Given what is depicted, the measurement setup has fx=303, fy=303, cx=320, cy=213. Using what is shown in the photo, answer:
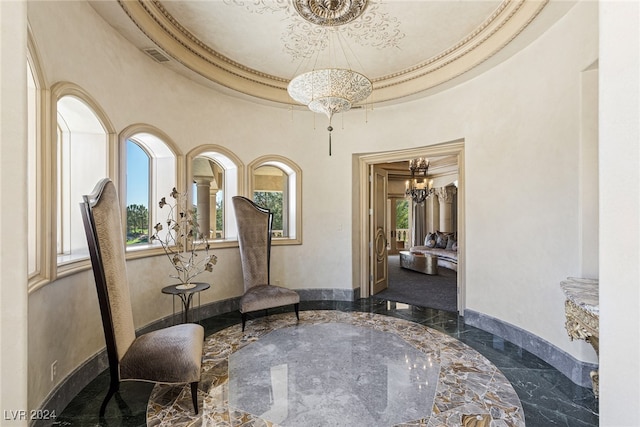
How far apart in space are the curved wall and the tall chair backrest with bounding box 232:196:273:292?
Result: 407 millimetres

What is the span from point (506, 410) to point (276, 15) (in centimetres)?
415

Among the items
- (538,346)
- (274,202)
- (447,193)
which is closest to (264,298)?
(274,202)

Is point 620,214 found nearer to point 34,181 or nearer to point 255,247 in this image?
point 34,181

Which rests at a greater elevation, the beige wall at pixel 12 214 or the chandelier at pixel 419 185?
the chandelier at pixel 419 185

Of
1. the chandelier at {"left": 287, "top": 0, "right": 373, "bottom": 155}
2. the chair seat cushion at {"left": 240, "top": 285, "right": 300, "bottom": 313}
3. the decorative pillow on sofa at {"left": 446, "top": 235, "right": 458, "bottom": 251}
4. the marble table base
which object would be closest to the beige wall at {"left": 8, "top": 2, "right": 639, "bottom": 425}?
the chair seat cushion at {"left": 240, "top": 285, "right": 300, "bottom": 313}

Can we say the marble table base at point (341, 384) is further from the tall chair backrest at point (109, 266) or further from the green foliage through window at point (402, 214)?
the green foliage through window at point (402, 214)

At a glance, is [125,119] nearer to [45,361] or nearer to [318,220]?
[45,361]

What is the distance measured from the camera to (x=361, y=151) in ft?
17.3

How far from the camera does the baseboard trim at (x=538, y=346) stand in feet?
8.61

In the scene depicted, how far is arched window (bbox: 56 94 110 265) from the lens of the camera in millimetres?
2811

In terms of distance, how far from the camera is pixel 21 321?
663 mm

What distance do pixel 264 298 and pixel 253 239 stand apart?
36.9 inches

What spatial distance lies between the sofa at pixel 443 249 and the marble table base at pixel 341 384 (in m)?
5.10

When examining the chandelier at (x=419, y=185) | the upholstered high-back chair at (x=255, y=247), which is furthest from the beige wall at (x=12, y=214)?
the chandelier at (x=419, y=185)
